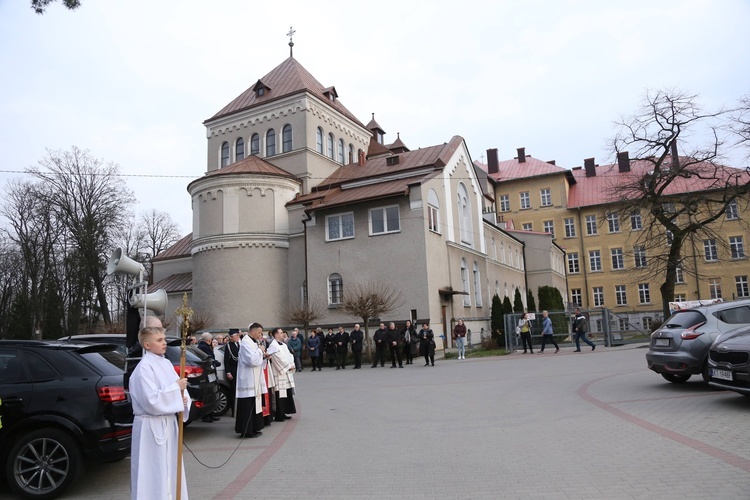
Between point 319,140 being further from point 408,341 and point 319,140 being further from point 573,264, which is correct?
point 573,264

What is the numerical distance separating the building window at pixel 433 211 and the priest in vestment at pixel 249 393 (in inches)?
853

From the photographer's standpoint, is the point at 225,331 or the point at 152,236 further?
the point at 152,236

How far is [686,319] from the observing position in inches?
468

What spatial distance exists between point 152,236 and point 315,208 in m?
32.9

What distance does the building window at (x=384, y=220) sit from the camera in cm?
3055

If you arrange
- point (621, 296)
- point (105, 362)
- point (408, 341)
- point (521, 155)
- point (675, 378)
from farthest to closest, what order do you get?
point (521, 155), point (621, 296), point (408, 341), point (675, 378), point (105, 362)

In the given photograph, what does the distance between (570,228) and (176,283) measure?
42.8m

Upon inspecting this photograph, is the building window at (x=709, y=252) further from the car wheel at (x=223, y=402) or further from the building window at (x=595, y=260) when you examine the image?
the car wheel at (x=223, y=402)

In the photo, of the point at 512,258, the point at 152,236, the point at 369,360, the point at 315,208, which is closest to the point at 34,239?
the point at 152,236

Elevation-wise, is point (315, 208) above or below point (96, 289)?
above

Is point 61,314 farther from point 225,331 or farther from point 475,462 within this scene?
point 475,462

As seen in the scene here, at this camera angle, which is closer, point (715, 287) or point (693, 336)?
point (693, 336)

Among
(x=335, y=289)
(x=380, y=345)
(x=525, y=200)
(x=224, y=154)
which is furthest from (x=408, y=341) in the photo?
(x=525, y=200)

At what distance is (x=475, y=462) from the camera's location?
6922mm
